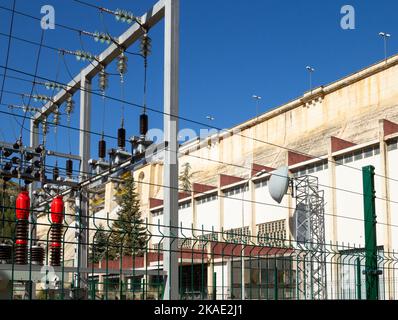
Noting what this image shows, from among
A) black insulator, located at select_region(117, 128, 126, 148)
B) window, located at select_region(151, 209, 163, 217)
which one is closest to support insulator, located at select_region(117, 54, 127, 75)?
black insulator, located at select_region(117, 128, 126, 148)

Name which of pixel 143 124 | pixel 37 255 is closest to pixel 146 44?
pixel 143 124

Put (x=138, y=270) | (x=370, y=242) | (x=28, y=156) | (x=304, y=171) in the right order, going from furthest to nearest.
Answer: (x=304, y=171) < (x=28, y=156) < (x=370, y=242) < (x=138, y=270)

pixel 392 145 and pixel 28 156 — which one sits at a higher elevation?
pixel 392 145

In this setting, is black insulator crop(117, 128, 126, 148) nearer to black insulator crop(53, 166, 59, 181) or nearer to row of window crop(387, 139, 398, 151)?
black insulator crop(53, 166, 59, 181)

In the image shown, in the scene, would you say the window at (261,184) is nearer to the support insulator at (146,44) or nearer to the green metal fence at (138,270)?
the green metal fence at (138,270)

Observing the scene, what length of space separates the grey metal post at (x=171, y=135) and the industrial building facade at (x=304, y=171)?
44.0 feet

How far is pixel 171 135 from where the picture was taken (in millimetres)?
11734

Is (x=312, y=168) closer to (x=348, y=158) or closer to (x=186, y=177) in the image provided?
(x=348, y=158)

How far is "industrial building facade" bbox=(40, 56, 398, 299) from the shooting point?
116ft

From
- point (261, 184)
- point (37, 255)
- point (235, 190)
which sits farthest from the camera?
point (235, 190)

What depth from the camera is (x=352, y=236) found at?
1481 inches

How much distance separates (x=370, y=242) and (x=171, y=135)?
475 centimetres
